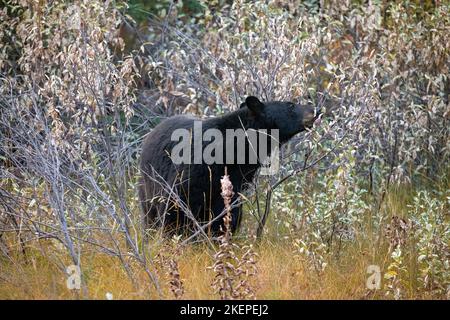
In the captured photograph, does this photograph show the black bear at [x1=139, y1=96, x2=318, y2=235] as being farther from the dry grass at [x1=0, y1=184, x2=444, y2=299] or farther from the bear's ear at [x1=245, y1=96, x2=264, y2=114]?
the dry grass at [x1=0, y1=184, x2=444, y2=299]

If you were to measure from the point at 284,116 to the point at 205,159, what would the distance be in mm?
846

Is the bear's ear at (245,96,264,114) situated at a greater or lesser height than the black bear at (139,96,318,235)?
greater

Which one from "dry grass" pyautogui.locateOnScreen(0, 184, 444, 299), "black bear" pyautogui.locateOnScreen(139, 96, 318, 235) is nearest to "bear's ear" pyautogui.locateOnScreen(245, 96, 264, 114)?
"black bear" pyautogui.locateOnScreen(139, 96, 318, 235)

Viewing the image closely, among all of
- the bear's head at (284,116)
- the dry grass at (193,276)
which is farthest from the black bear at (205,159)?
the dry grass at (193,276)

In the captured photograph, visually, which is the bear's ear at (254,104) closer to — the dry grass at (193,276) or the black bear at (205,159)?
the black bear at (205,159)

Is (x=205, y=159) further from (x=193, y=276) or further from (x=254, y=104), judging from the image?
(x=193, y=276)

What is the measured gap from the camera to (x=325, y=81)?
928 cm

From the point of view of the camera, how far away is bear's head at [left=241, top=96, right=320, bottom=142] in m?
6.64

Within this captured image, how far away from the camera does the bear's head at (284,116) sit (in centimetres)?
664

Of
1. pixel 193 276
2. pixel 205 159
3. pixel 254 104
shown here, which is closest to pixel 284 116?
pixel 254 104

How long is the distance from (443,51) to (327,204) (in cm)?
258
